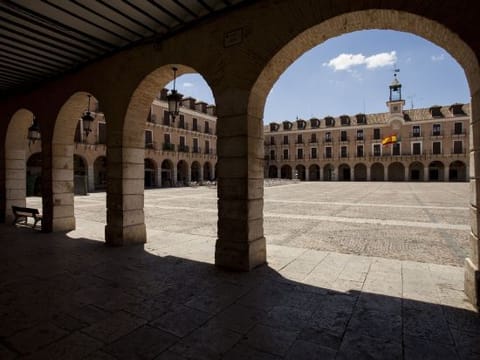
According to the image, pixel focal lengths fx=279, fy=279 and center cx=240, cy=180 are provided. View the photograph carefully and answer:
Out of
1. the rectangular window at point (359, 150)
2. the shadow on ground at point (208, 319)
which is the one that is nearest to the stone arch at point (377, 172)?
the rectangular window at point (359, 150)

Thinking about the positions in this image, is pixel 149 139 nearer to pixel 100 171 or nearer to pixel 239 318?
pixel 100 171

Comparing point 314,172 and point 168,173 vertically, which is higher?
point 314,172

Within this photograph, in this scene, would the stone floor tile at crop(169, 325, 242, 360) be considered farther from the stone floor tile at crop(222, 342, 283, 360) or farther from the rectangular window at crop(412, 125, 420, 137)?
the rectangular window at crop(412, 125, 420, 137)

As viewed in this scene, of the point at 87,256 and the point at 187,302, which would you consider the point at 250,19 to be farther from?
the point at 87,256

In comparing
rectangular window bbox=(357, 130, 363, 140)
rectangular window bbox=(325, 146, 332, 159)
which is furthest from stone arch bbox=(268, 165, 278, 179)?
rectangular window bbox=(357, 130, 363, 140)

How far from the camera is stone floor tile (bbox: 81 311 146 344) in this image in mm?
2562

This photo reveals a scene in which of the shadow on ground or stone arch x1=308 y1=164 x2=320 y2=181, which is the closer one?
the shadow on ground

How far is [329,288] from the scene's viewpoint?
3.67 metres

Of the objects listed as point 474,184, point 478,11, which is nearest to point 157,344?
point 474,184

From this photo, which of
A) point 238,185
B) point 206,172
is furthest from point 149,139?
point 238,185

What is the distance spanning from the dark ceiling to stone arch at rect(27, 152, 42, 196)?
1757 cm

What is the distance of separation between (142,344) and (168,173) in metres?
32.3

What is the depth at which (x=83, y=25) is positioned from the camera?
15.6ft

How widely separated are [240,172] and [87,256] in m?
3.29
